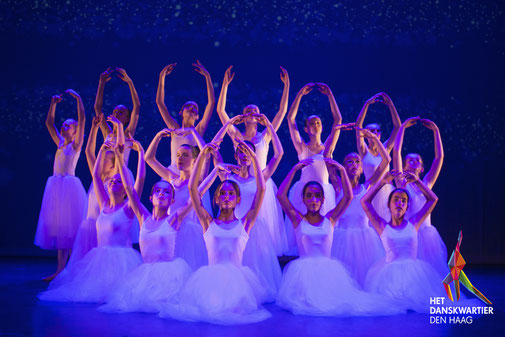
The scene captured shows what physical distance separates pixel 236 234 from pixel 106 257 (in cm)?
102

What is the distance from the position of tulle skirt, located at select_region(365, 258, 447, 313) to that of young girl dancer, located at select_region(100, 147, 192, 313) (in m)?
1.21

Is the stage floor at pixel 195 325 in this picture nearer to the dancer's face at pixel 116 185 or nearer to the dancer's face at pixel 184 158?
the dancer's face at pixel 116 185

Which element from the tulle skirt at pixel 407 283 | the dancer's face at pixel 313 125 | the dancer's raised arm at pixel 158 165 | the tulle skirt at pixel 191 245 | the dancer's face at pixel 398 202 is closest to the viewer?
the tulle skirt at pixel 407 283

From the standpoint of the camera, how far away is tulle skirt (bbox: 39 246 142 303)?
11.0 ft

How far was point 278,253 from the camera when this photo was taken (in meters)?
4.17

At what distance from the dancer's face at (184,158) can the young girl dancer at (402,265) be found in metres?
1.27

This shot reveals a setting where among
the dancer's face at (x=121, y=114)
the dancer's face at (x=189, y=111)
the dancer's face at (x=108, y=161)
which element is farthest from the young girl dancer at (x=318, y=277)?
the dancer's face at (x=121, y=114)

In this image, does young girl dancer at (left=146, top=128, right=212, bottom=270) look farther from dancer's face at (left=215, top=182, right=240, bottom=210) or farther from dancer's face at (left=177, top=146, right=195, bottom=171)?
dancer's face at (left=215, top=182, right=240, bottom=210)

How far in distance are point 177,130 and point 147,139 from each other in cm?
153

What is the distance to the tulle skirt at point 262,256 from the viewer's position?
11.9 feet

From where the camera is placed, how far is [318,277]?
3.15 meters

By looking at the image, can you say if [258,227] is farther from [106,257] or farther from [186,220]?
[106,257]

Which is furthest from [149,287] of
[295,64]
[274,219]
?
[295,64]

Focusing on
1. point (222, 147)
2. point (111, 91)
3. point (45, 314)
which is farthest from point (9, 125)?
point (45, 314)
